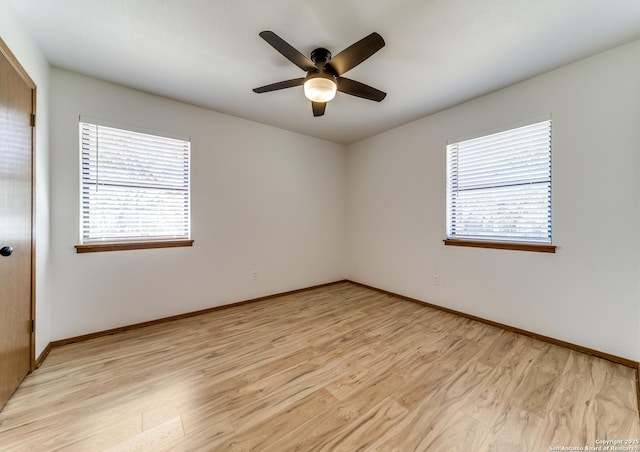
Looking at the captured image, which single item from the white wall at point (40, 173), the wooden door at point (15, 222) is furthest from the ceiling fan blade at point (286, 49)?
the white wall at point (40, 173)

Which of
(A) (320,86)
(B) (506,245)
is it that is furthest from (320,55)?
(B) (506,245)

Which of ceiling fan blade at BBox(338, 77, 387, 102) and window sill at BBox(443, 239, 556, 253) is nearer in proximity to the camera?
ceiling fan blade at BBox(338, 77, 387, 102)

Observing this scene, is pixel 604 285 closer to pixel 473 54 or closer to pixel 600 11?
pixel 600 11

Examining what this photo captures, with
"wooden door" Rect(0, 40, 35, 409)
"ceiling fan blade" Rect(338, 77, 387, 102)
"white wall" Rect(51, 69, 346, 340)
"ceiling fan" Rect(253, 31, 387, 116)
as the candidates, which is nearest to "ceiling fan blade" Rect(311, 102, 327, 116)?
"ceiling fan" Rect(253, 31, 387, 116)

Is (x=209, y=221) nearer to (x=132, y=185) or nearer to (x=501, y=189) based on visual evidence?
(x=132, y=185)

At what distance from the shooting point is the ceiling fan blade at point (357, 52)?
4.86 ft

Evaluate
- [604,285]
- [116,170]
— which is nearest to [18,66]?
[116,170]

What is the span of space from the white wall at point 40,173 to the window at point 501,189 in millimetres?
3882

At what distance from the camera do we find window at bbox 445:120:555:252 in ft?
7.59

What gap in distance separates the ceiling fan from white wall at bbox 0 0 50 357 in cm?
161

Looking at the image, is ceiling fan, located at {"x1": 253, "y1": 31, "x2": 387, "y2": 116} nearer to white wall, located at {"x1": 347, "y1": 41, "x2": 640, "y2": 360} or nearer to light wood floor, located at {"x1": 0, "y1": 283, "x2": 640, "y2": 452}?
white wall, located at {"x1": 347, "y1": 41, "x2": 640, "y2": 360}

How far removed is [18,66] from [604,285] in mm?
4590

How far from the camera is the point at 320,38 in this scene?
179cm

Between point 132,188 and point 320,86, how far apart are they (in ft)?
7.10
